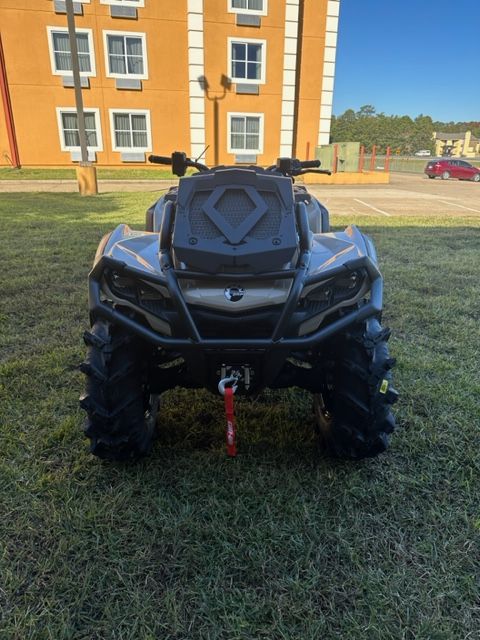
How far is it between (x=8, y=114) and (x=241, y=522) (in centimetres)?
2053

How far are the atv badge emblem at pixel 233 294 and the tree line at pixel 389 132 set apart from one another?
64.4m

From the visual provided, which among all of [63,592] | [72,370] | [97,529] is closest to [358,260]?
[97,529]

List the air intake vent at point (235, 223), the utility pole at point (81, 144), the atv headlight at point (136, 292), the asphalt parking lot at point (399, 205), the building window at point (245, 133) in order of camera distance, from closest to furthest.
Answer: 1. the air intake vent at point (235, 223)
2. the atv headlight at point (136, 292)
3. the asphalt parking lot at point (399, 205)
4. the utility pole at point (81, 144)
5. the building window at point (245, 133)

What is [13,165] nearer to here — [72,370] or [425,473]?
[72,370]

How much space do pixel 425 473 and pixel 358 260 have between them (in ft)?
3.51

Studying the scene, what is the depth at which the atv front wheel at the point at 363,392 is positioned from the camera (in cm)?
190

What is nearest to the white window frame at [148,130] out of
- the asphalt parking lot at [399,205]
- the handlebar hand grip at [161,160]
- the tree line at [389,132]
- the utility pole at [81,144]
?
the utility pole at [81,144]

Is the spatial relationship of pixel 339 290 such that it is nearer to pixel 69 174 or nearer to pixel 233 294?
pixel 233 294

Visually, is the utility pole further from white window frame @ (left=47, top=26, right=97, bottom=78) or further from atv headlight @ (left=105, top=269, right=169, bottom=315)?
atv headlight @ (left=105, top=269, right=169, bottom=315)

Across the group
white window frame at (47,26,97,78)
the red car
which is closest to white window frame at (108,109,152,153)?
white window frame at (47,26,97,78)

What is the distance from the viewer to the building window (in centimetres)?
2016

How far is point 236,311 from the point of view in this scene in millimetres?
1708

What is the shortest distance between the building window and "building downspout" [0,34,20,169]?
336 inches

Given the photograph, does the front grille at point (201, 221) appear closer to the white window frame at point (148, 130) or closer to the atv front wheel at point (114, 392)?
the atv front wheel at point (114, 392)
